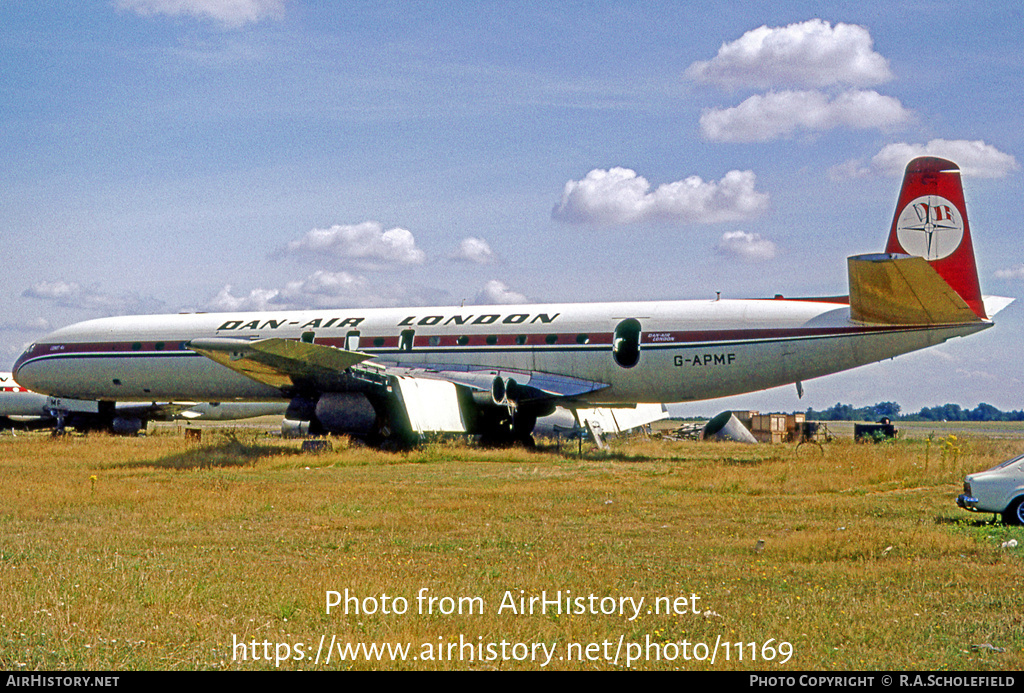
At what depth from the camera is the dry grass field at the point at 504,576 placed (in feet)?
20.2

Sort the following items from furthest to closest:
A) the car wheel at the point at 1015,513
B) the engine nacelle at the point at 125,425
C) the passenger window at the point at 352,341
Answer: the engine nacelle at the point at 125,425
the passenger window at the point at 352,341
the car wheel at the point at 1015,513

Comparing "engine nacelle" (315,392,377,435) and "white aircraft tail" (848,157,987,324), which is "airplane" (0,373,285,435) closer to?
"engine nacelle" (315,392,377,435)

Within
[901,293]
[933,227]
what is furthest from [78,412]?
[933,227]

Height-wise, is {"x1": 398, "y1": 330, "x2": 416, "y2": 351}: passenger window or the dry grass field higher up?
{"x1": 398, "y1": 330, "x2": 416, "y2": 351}: passenger window

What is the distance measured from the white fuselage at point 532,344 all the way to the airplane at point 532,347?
0.04 m

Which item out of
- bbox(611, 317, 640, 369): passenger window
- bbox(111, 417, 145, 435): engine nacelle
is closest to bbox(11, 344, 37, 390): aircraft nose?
bbox(111, 417, 145, 435): engine nacelle

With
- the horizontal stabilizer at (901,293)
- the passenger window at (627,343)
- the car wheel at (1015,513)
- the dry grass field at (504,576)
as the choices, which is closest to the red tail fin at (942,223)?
the horizontal stabilizer at (901,293)

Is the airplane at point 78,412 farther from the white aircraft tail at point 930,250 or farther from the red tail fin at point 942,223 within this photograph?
the red tail fin at point 942,223

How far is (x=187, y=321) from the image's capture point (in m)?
30.4

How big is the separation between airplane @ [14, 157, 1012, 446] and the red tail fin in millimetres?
29

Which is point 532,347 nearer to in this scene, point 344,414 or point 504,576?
point 344,414

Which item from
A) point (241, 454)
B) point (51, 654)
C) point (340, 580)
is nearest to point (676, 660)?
point (340, 580)

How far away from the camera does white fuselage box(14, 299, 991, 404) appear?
23.7m

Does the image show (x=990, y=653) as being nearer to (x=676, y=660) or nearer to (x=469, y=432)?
(x=676, y=660)
